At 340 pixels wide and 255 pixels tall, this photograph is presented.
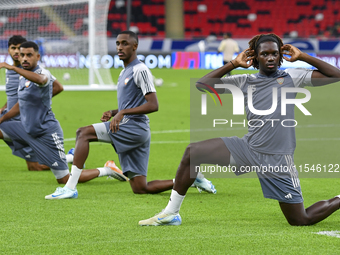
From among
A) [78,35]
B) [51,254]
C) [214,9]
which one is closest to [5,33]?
[78,35]

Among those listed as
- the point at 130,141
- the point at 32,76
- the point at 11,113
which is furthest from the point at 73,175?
the point at 11,113

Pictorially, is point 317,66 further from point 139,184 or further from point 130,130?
point 139,184

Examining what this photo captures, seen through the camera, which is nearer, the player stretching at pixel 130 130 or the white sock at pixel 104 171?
the player stretching at pixel 130 130

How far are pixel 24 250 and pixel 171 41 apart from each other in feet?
85.3

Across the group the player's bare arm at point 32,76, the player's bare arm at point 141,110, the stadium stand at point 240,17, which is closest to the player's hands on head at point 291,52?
the player's bare arm at point 141,110

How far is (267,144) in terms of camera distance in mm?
4406

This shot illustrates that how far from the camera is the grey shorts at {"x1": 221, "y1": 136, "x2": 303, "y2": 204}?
437cm

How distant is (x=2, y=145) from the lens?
9938 millimetres

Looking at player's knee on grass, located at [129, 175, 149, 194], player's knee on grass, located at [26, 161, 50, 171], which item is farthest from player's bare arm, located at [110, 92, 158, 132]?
player's knee on grass, located at [26, 161, 50, 171]

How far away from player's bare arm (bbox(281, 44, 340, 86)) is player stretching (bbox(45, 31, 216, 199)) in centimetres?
177

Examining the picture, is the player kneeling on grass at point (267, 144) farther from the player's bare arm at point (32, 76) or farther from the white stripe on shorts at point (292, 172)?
the player's bare arm at point (32, 76)

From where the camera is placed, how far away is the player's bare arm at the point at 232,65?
4359mm

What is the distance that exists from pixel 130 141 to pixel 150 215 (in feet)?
3.58

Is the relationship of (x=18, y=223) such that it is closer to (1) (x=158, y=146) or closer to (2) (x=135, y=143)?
(2) (x=135, y=143)
